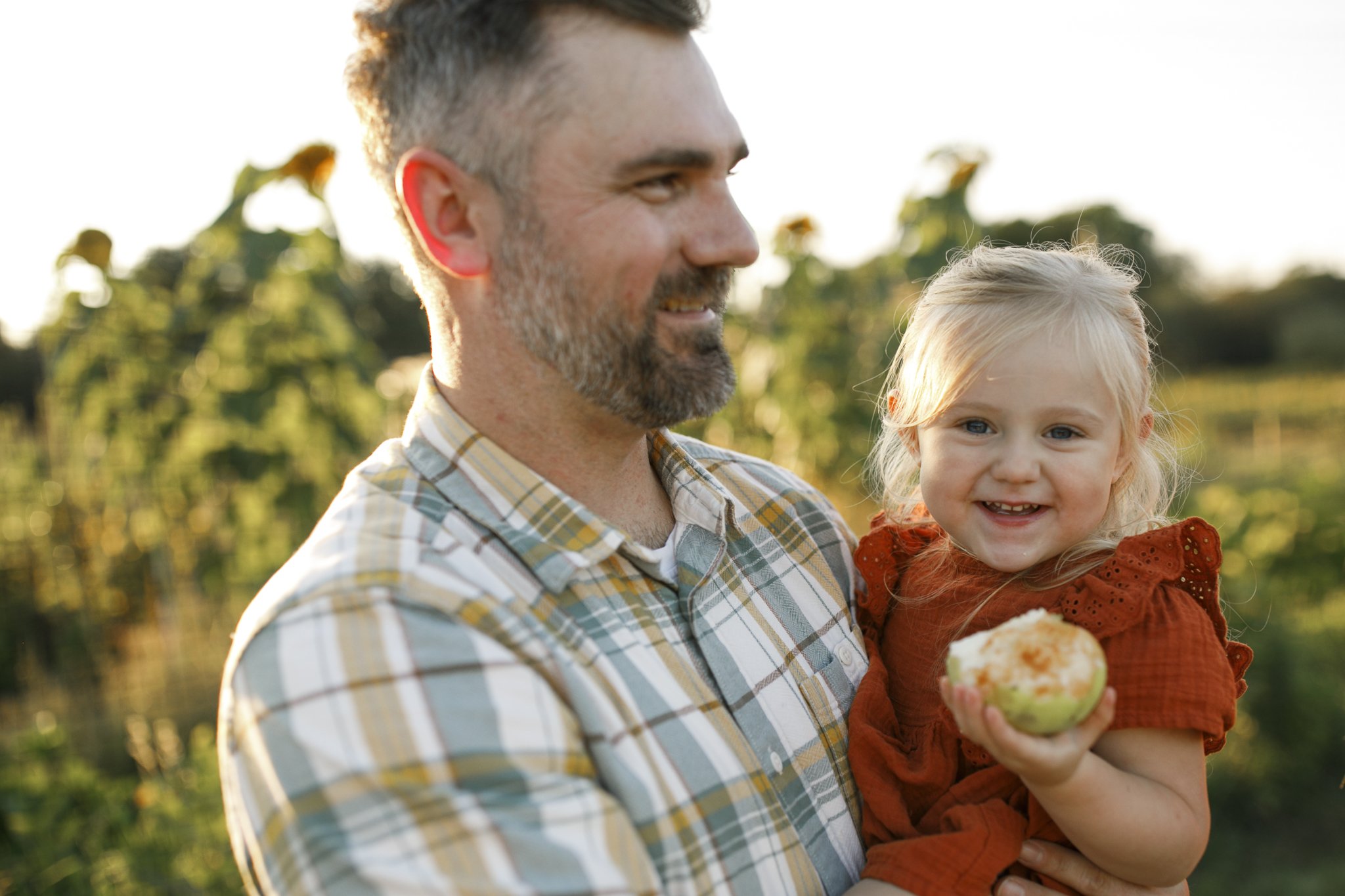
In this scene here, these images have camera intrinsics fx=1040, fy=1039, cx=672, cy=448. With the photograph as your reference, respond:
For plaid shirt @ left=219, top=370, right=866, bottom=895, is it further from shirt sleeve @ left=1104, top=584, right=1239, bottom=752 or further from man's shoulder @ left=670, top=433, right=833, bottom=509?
shirt sleeve @ left=1104, top=584, right=1239, bottom=752

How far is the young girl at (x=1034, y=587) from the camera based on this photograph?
4.82 ft

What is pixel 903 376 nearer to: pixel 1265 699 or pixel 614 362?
pixel 614 362

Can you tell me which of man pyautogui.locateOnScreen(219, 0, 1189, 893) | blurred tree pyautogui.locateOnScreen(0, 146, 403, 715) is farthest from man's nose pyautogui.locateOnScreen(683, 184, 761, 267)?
blurred tree pyautogui.locateOnScreen(0, 146, 403, 715)

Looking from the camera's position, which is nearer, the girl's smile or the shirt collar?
the shirt collar

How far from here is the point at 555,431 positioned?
Answer: 169 cm

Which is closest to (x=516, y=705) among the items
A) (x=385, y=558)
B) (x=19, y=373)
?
(x=385, y=558)

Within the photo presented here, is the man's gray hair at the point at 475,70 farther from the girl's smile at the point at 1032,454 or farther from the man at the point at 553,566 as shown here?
the girl's smile at the point at 1032,454

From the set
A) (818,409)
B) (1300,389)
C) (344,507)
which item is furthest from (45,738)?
(1300,389)

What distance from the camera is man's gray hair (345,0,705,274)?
1.57 m

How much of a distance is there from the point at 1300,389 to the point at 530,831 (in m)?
21.6

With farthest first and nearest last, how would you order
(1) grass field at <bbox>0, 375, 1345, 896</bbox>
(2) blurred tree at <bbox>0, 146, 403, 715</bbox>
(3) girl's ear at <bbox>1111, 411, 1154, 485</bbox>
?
(2) blurred tree at <bbox>0, 146, 403, 715</bbox> < (1) grass field at <bbox>0, 375, 1345, 896</bbox> < (3) girl's ear at <bbox>1111, 411, 1154, 485</bbox>

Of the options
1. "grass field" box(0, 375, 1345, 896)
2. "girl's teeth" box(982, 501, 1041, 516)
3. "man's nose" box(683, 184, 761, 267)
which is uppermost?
"man's nose" box(683, 184, 761, 267)

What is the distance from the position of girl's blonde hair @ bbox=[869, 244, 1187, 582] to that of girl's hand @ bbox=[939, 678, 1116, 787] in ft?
1.39

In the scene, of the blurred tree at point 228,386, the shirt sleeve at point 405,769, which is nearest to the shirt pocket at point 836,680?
the shirt sleeve at point 405,769
